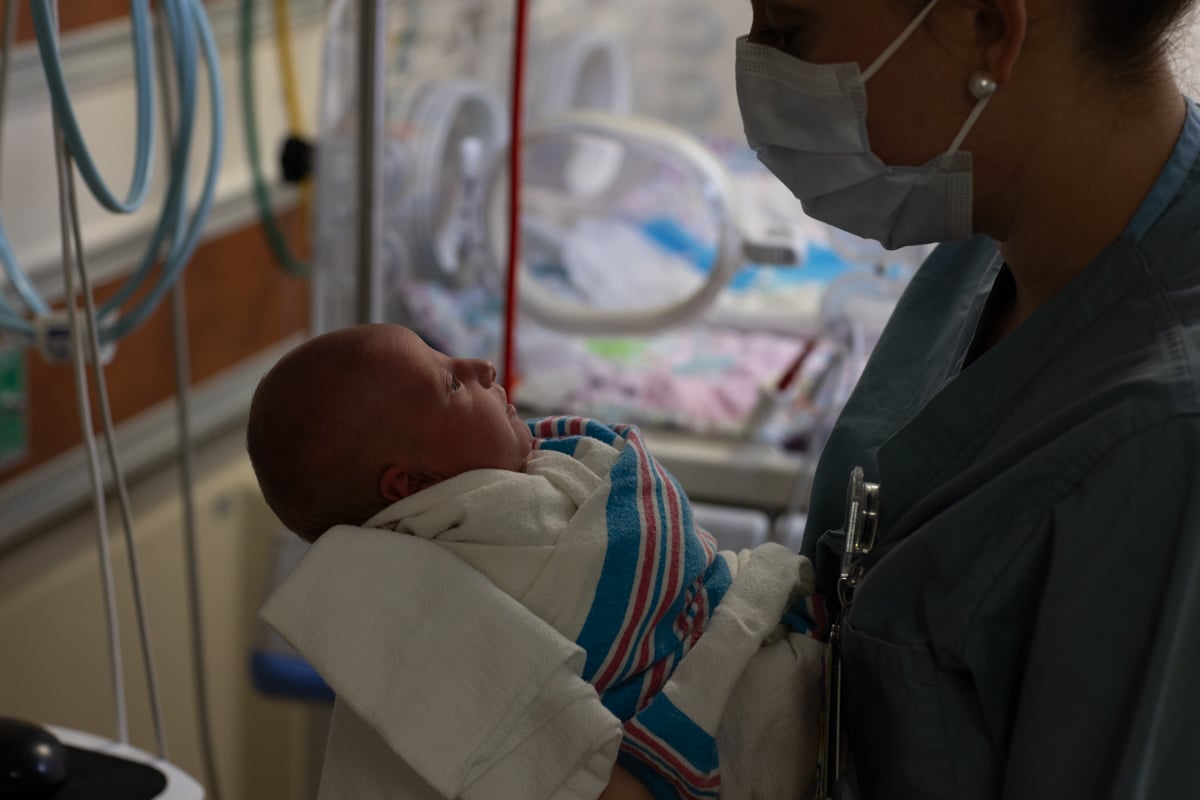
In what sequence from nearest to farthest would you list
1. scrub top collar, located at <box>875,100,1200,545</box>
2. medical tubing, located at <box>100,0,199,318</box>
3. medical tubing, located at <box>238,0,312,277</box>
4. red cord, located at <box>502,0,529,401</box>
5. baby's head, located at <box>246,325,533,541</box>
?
scrub top collar, located at <box>875,100,1200,545</box> < baby's head, located at <box>246,325,533,541</box> < medical tubing, located at <box>100,0,199,318</box> < red cord, located at <box>502,0,529,401</box> < medical tubing, located at <box>238,0,312,277</box>

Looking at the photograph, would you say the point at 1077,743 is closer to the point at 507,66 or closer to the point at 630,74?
the point at 507,66

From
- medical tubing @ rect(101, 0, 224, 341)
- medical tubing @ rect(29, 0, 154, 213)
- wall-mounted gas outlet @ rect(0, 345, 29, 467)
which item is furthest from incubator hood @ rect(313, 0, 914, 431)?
medical tubing @ rect(29, 0, 154, 213)

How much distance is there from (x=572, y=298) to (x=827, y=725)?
151 cm

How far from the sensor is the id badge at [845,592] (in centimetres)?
93

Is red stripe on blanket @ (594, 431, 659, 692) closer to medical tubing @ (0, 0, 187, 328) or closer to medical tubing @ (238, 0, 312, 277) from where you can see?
medical tubing @ (0, 0, 187, 328)

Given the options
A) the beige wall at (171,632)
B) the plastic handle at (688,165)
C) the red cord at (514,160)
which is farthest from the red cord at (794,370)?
the beige wall at (171,632)

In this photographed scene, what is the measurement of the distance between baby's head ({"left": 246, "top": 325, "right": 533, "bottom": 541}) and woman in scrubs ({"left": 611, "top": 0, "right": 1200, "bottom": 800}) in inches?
11.0

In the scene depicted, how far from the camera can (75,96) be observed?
2.11 m

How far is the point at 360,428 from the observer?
99 cm

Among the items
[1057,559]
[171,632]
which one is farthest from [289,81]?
[1057,559]

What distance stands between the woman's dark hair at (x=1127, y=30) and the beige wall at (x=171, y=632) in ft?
5.85

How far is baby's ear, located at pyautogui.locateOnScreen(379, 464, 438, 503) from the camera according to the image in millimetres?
999

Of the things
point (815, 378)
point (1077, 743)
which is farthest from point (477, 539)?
point (815, 378)

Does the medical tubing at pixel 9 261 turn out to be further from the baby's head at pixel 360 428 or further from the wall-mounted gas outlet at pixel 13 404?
the wall-mounted gas outlet at pixel 13 404
